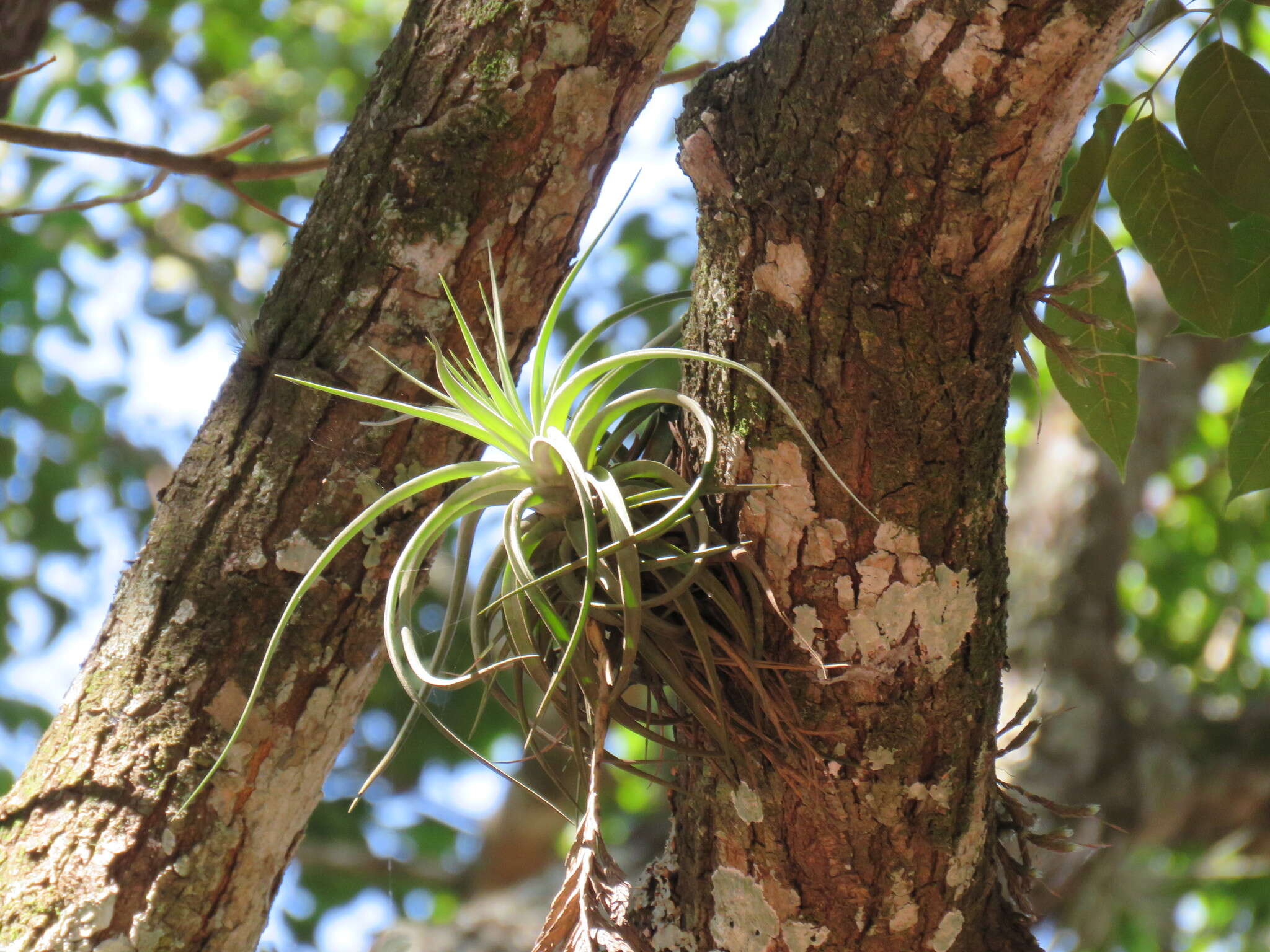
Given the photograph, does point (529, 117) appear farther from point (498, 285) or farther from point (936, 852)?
point (936, 852)

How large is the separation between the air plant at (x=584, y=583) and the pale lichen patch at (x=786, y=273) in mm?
77

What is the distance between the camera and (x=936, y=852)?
3.20 feet

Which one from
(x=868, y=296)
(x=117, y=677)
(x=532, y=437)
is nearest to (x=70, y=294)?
(x=117, y=677)

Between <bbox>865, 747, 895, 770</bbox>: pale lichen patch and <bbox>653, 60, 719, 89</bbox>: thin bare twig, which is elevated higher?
<bbox>653, 60, 719, 89</bbox>: thin bare twig

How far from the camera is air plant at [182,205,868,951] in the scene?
2.71ft

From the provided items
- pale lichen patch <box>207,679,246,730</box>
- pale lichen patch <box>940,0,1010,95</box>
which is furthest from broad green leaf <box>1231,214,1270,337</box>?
pale lichen patch <box>207,679,246,730</box>

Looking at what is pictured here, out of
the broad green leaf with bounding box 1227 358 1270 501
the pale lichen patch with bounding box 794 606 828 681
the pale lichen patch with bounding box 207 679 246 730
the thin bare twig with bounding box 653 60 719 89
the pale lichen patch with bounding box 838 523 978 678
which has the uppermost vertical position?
the thin bare twig with bounding box 653 60 719 89

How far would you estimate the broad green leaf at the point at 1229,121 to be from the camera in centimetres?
94

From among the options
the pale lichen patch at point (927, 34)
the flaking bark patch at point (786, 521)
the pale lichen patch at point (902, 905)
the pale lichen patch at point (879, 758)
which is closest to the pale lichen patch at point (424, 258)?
the flaking bark patch at point (786, 521)

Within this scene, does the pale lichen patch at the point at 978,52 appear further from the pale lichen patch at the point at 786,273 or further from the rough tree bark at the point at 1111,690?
the rough tree bark at the point at 1111,690

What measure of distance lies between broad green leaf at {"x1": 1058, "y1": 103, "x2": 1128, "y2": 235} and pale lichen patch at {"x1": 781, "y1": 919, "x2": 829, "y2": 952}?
2.28 ft

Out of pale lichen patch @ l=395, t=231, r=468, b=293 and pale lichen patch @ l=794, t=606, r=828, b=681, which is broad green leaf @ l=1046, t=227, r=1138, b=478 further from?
pale lichen patch @ l=395, t=231, r=468, b=293

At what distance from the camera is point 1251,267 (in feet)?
3.38

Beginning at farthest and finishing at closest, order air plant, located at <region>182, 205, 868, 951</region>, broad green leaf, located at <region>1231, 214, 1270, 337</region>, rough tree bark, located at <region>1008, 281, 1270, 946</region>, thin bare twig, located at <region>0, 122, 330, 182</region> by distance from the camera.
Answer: rough tree bark, located at <region>1008, 281, 1270, 946</region>, thin bare twig, located at <region>0, 122, 330, 182</region>, broad green leaf, located at <region>1231, 214, 1270, 337</region>, air plant, located at <region>182, 205, 868, 951</region>
